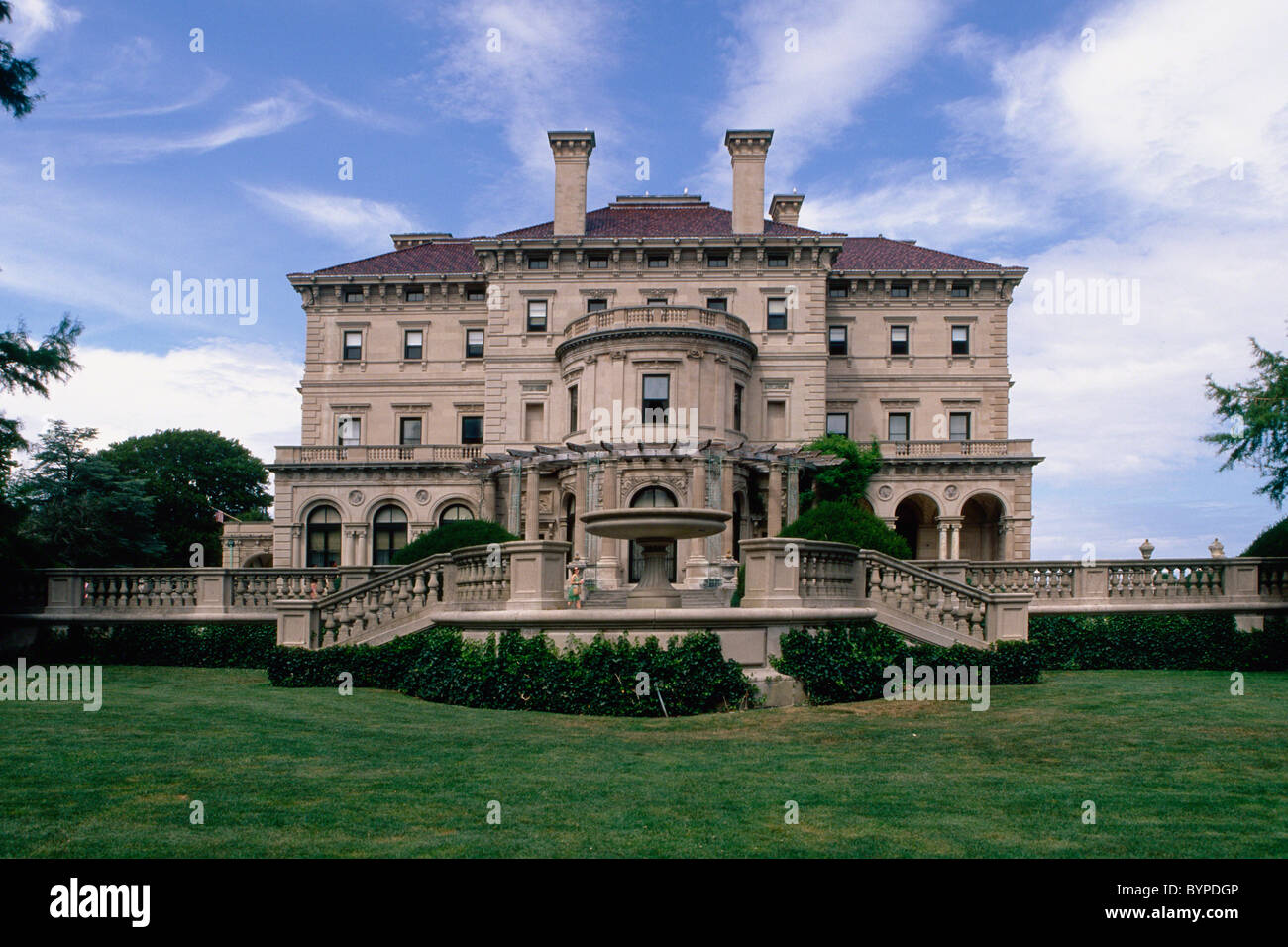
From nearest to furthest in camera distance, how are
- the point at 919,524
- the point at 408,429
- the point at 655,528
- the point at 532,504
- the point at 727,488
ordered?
the point at 655,528 → the point at 727,488 → the point at 532,504 → the point at 919,524 → the point at 408,429

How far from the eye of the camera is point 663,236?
45.2 meters

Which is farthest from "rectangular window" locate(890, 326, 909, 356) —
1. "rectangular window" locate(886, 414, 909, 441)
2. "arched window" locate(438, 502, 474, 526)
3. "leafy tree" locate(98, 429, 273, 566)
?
"leafy tree" locate(98, 429, 273, 566)

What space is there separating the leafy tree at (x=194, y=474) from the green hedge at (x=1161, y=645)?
205ft

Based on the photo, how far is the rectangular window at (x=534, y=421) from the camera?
4569cm

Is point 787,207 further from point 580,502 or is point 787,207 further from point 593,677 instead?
point 593,677

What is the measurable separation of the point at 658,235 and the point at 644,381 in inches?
407

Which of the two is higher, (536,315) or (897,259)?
(897,259)

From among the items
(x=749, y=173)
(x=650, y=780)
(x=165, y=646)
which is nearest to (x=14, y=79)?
(x=165, y=646)

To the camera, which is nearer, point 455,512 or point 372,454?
Result: point 372,454

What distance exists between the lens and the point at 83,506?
4834 cm

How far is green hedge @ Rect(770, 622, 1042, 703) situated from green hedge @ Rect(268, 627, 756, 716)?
34.8 inches
